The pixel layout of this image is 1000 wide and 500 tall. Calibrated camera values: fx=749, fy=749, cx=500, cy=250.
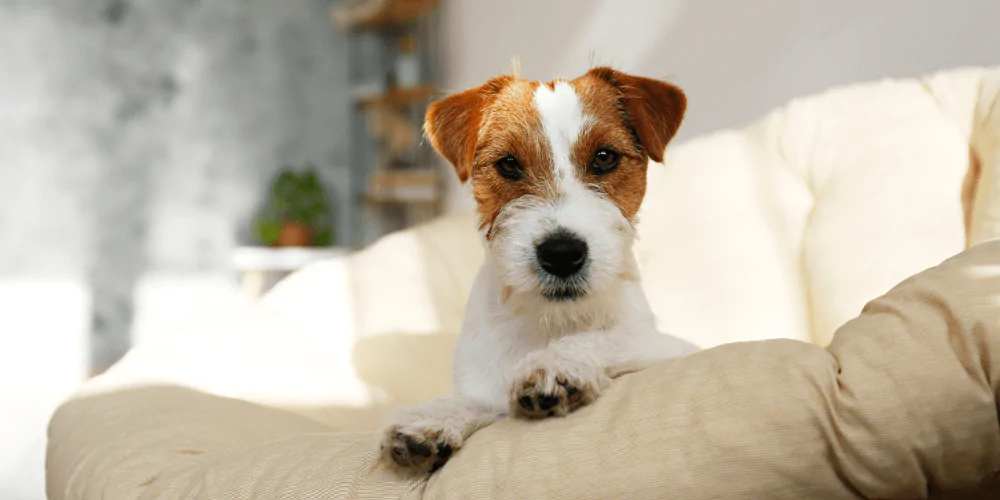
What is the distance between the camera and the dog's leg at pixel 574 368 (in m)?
1.04

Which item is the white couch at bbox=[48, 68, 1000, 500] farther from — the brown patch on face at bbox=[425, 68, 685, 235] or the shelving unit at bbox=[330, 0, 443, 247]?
the shelving unit at bbox=[330, 0, 443, 247]

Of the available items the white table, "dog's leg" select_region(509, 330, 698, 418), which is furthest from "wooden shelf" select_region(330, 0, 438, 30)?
"dog's leg" select_region(509, 330, 698, 418)

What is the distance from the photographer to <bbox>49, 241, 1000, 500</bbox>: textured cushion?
0.79 metres

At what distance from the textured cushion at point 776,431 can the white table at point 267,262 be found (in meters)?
3.93

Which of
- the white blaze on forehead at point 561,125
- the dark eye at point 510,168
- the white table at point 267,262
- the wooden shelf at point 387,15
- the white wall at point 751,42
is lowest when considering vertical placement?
the white table at point 267,262

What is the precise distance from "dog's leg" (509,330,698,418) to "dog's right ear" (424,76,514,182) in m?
0.39

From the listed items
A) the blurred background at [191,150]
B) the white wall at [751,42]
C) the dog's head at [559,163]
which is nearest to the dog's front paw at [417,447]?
the dog's head at [559,163]

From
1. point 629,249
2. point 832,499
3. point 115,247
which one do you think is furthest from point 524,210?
point 115,247

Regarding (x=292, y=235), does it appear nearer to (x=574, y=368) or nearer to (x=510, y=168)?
(x=510, y=168)

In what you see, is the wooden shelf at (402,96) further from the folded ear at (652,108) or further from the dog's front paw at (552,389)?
the dog's front paw at (552,389)

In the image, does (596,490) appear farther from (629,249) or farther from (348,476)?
(629,249)

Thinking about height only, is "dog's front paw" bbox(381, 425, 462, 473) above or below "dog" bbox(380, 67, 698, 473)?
below

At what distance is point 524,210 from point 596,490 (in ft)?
1.65

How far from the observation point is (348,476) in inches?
40.9
